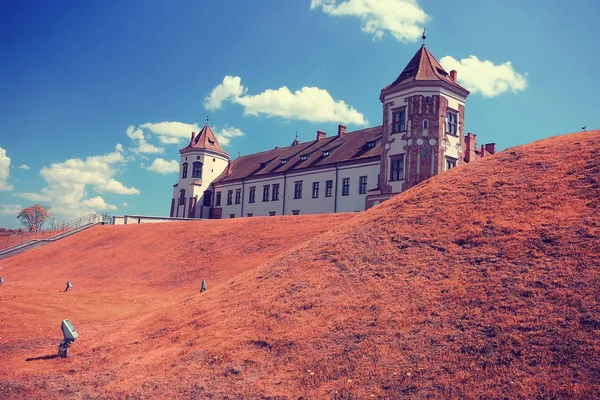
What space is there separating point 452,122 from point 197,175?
36228 millimetres

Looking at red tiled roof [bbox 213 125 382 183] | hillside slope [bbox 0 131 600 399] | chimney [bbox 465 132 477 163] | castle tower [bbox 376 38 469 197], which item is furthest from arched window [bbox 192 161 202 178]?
hillside slope [bbox 0 131 600 399]

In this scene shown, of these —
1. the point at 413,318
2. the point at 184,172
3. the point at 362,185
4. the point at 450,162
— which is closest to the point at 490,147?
the point at 450,162

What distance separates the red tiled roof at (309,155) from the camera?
44.9m

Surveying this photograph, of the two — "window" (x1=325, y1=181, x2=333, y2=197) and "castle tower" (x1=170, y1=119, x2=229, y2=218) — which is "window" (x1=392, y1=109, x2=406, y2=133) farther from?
"castle tower" (x1=170, y1=119, x2=229, y2=218)

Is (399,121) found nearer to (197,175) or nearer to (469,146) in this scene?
(469,146)

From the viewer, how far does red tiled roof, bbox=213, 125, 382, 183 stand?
44.9 m

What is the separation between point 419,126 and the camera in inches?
1411

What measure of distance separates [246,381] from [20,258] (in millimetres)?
39466

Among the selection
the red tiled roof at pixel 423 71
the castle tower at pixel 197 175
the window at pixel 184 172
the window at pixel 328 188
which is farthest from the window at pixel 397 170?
the window at pixel 184 172

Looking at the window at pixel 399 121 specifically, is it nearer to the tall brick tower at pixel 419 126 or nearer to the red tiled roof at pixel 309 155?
the tall brick tower at pixel 419 126

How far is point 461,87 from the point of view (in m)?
37.8

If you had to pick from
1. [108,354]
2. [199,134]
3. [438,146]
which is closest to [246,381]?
[108,354]

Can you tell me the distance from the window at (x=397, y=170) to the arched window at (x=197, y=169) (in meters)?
32.5

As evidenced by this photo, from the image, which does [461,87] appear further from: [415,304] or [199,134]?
[199,134]
